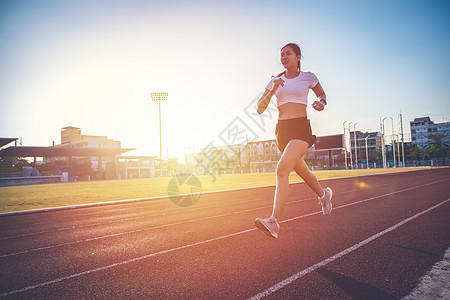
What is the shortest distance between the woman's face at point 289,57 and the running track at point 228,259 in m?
2.32

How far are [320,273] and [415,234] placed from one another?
269cm

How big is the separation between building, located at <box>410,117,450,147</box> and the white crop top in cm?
13496

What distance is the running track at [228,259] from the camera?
9.03 feet

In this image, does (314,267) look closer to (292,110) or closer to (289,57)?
(292,110)

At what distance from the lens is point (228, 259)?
369 cm

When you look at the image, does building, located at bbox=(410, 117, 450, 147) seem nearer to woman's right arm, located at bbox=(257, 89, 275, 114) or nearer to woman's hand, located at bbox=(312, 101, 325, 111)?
woman's hand, located at bbox=(312, 101, 325, 111)

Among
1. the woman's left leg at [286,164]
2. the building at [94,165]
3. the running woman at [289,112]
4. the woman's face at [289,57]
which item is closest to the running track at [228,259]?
the running woman at [289,112]

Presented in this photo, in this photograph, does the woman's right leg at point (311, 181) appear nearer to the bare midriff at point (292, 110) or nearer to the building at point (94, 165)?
the bare midriff at point (292, 110)

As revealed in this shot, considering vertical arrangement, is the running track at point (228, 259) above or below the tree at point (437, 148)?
below

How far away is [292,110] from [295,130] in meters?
0.23

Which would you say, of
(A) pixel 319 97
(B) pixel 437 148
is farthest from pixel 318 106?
(B) pixel 437 148

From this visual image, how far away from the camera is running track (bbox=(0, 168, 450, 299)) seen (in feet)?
9.03

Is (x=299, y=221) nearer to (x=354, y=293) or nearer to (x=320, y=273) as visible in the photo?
(x=320, y=273)

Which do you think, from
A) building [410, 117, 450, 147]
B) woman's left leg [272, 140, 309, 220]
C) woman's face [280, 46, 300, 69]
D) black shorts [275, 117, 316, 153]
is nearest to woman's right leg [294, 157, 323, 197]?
woman's left leg [272, 140, 309, 220]
